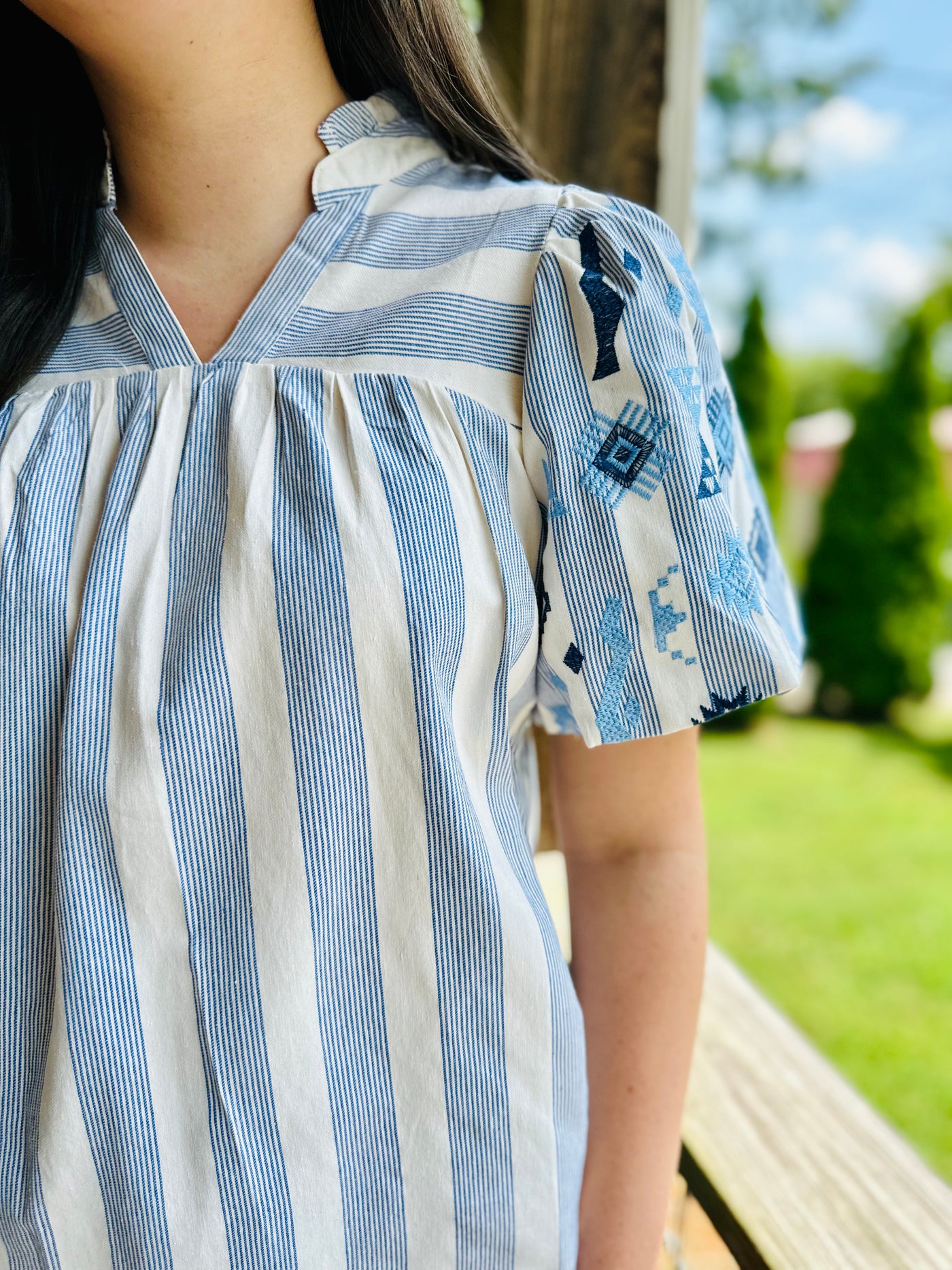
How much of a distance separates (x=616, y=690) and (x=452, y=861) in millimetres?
140

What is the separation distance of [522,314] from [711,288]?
7.34 m

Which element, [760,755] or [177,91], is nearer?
[177,91]

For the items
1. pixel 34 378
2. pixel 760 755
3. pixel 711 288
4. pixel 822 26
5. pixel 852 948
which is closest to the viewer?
pixel 34 378

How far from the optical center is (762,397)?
16.1 ft

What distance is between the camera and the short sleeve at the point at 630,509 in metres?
0.57

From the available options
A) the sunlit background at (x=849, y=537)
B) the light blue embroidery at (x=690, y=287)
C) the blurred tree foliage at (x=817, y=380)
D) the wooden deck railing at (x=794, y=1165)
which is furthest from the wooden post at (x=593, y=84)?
the blurred tree foliage at (x=817, y=380)

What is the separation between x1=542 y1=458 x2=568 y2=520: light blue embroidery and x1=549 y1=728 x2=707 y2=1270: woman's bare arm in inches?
6.7

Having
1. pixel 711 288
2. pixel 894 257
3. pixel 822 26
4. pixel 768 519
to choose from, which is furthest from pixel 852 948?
pixel 894 257

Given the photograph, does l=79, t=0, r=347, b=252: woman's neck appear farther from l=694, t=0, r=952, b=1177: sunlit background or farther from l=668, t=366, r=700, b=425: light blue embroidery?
l=694, t=0, r=952, b=1177: sunlit background

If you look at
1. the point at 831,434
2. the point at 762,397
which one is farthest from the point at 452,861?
the point at 831,434

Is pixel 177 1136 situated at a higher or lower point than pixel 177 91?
lower

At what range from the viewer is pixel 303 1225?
0.56m

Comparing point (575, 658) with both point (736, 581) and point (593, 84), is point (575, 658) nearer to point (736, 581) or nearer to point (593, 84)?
point (736, 581)

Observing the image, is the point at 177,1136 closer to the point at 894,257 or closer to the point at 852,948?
the point at 852,948
